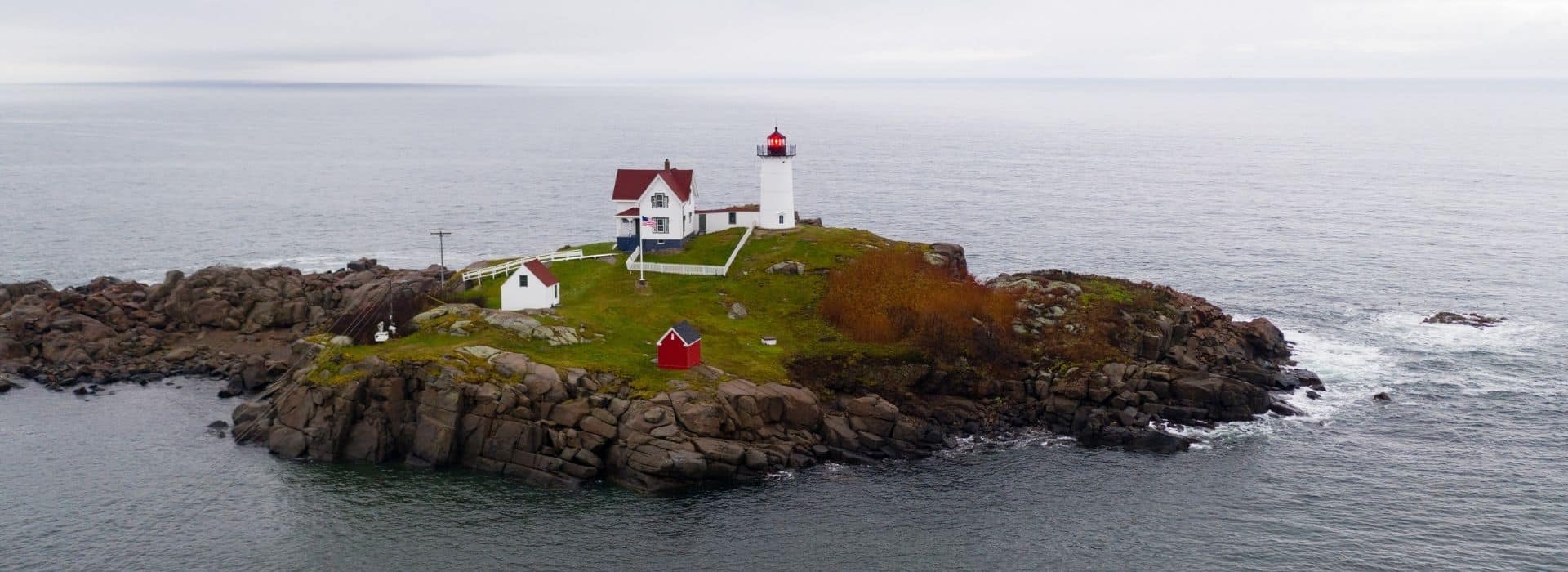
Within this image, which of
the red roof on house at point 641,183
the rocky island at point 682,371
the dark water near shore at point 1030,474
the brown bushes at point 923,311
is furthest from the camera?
the red roof on house at point 641,183

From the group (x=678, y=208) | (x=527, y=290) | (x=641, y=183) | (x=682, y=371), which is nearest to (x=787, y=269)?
(x=678, y=208)

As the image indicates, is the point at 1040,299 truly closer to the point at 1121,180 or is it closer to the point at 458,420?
the point at 458,420

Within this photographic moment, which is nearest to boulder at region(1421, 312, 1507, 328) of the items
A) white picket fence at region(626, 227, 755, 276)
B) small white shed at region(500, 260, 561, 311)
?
white picket fence at region(626, 227, 755, 276)

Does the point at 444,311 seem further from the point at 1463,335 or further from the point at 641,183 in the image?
the point at 1463,335

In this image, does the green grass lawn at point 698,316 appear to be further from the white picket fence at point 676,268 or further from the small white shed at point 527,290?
the small white shed at point 527,290

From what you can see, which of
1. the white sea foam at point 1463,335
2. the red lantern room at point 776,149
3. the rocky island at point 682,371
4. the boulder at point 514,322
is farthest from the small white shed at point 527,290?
the white sea foam at point 1463,335
